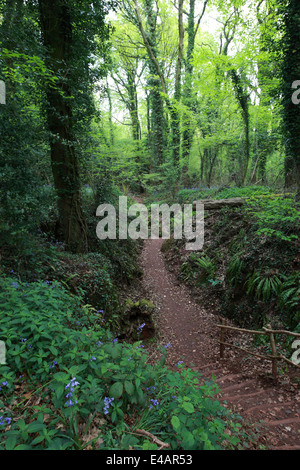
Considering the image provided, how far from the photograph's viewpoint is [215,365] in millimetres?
4969

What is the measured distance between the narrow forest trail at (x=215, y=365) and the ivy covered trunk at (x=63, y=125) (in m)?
3.66

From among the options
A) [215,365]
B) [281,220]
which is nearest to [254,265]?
[281,220]

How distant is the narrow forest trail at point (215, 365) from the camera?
10.1 ft

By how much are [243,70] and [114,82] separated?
16160 millimetres

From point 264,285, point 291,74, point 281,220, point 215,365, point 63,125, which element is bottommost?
point 215,365

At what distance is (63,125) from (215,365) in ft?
23.0

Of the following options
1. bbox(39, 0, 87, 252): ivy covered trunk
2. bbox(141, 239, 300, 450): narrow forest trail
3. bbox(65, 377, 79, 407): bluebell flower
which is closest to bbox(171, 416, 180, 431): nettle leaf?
bbox(65, 377, 79, 407): bluebell flower

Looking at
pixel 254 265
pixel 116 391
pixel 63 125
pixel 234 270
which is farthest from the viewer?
pixel 234 270

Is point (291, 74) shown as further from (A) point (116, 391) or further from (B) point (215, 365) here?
(A) point (116, 391)

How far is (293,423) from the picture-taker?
311cm

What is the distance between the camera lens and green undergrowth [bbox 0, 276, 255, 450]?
1694 mm

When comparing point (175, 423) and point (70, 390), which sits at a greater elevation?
point (70, 390)

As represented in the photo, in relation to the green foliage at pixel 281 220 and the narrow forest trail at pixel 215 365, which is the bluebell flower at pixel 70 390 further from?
the green foliage at pixel 281 220
